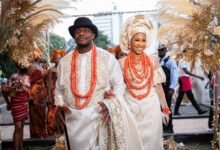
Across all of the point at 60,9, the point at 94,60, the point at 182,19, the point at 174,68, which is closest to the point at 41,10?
the point at 60,9

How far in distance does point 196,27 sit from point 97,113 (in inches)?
88.6

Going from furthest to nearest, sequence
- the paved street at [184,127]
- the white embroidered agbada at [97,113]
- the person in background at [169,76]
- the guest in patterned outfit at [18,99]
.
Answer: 1. the paved street at [184,127]
2. the person in background at [169,76]
3. the guest in patterned outfit at [18,99]
4. the white embroidered agbada at [97,113]

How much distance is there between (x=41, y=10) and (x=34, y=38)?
1.58ft

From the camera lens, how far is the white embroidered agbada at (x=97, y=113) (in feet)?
10.5

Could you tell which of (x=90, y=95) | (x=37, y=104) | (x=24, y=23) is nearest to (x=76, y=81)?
(x=90, y=95)

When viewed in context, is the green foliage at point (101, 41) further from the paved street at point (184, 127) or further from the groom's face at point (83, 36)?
the groom's face at point (83, 36)

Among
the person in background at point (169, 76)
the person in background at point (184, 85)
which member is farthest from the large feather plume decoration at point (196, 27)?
the person in background at point (184, 85)

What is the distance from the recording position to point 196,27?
169 inches

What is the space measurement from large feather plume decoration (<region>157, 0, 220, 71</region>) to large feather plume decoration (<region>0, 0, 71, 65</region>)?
189 centimetres

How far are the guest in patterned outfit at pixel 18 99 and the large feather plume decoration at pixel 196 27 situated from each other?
2.86 metres

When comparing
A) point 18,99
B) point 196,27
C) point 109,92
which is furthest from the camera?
point 18,99

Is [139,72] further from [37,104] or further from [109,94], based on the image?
[37,104]

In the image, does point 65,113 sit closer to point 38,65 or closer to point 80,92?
point 80,92

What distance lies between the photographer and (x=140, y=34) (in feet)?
13.6
